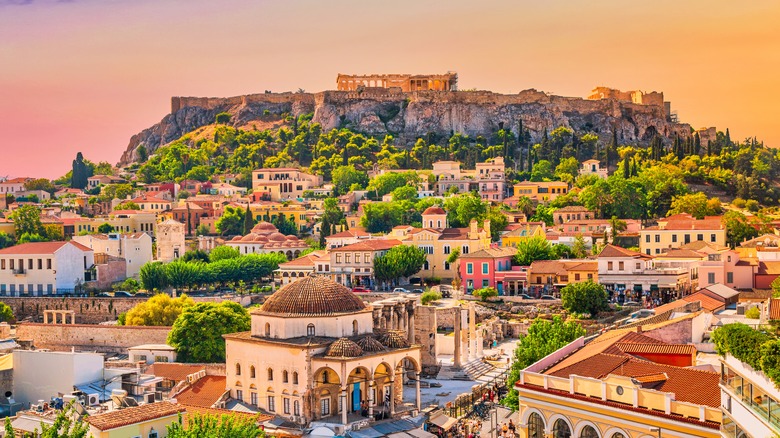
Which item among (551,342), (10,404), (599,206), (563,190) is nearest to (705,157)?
(563,190)

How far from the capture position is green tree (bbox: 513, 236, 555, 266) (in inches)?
2763

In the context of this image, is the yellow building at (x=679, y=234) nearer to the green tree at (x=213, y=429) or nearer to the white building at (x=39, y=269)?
the white building at (x=39, y=269)

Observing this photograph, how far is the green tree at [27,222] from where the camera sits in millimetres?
90125

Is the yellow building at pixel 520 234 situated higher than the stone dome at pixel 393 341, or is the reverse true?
the yellow building at pixel 520 234

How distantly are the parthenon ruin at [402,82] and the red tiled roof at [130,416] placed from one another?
356ft

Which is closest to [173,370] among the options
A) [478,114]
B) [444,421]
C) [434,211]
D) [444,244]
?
[444,421]

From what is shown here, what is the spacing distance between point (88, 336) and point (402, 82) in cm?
8432

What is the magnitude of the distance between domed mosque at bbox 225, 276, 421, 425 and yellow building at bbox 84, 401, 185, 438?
6.62 meters

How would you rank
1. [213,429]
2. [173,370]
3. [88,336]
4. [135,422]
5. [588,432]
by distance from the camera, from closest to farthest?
[213,429] → [588,432] → [135,422] → [173,370] → [88,336]

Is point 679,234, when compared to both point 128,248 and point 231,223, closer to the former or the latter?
point 128,248

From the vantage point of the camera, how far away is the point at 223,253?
81.4m

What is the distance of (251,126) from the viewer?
134375 mm

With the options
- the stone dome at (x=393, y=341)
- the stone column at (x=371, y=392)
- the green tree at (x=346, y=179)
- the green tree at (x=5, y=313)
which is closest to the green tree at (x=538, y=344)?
the stone dome at (x=393, y=341)

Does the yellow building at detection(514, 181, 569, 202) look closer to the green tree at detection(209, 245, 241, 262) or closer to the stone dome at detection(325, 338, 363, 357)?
the green tree at detection(209, 245, 241, 262)
